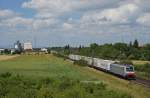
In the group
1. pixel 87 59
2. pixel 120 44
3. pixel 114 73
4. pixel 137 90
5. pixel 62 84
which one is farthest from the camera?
pixel 120 44

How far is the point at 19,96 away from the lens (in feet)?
97.9

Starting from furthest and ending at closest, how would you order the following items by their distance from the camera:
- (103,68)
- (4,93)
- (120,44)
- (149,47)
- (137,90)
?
1. (120,44)
2. (149,47)
3. (103,68)
4. (137,90)
5. (4,93)

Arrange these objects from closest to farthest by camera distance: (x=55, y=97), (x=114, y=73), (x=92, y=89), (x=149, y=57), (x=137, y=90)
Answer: (x=55, y=97) → (x=92, y=89) → (x=137, y=90) → (x=114, y=73) → (x=149, y=57)

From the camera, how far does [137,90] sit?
44.6 m

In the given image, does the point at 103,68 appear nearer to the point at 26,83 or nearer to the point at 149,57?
the point at 26,83

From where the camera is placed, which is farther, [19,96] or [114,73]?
[114,73]

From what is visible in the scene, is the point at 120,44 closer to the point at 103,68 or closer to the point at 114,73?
the point at 103,68

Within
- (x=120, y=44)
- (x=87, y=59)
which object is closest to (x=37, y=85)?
(x=87, y=59)

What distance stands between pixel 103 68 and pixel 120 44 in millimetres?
96431

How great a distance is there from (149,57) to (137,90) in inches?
4054

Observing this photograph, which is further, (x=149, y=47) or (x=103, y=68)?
(x=149, y=47)

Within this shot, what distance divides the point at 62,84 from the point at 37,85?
9.78 ft

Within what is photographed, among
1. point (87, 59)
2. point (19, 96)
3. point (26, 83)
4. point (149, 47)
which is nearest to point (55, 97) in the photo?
point (19, 96)

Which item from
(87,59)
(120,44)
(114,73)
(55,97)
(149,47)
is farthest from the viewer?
(120,44)
